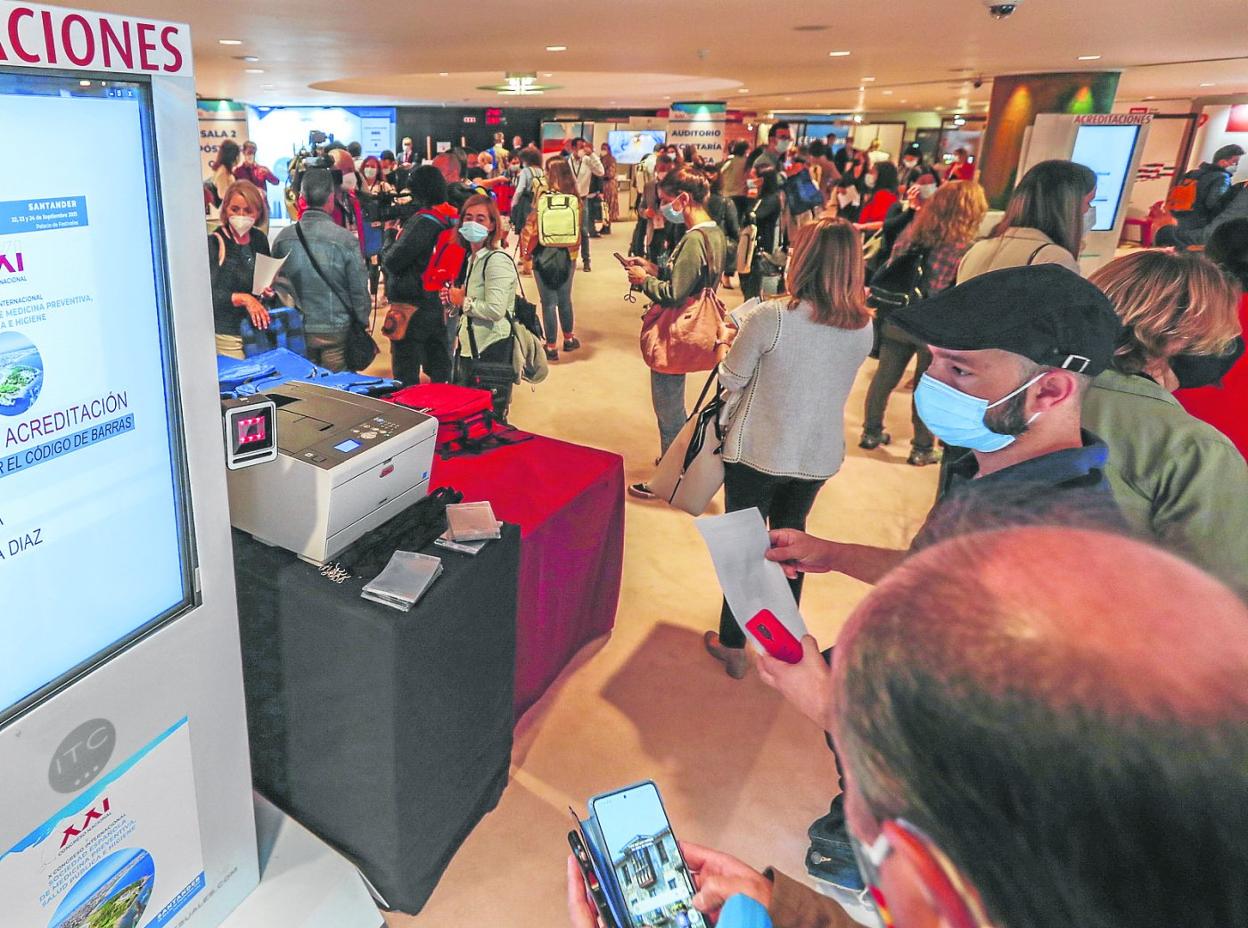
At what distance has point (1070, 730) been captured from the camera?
15.3 inches

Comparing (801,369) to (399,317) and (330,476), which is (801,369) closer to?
(330,476)

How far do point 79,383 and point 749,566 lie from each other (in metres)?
1.27

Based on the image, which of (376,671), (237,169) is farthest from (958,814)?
(237,169)

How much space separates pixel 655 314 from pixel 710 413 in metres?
1.10

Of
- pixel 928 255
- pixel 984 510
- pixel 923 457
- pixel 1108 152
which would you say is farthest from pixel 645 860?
pixel 1108 152

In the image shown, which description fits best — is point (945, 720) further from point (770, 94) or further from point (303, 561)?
point (770, 94)

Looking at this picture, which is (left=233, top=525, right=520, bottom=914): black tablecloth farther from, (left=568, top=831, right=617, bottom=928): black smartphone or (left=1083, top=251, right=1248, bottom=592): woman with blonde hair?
(left=1083, top=251, right=1248, bottom=592): woman with blonde hair

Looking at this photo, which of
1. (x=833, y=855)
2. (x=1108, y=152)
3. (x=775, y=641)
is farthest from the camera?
(x=1108, y=152)

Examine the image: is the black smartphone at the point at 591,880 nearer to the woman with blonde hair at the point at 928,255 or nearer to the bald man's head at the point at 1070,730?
the bald man's head at the point at 1070,730

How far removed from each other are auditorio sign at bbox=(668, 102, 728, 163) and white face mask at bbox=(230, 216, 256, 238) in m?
10.2

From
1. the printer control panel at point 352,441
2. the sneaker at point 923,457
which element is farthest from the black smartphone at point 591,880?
the sneaker at point 923,457

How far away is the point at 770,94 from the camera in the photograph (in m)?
14.9

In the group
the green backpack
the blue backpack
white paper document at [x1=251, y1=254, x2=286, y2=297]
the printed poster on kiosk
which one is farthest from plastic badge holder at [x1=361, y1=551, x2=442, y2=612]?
the blue backpack

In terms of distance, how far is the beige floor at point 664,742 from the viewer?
197 centimetres
